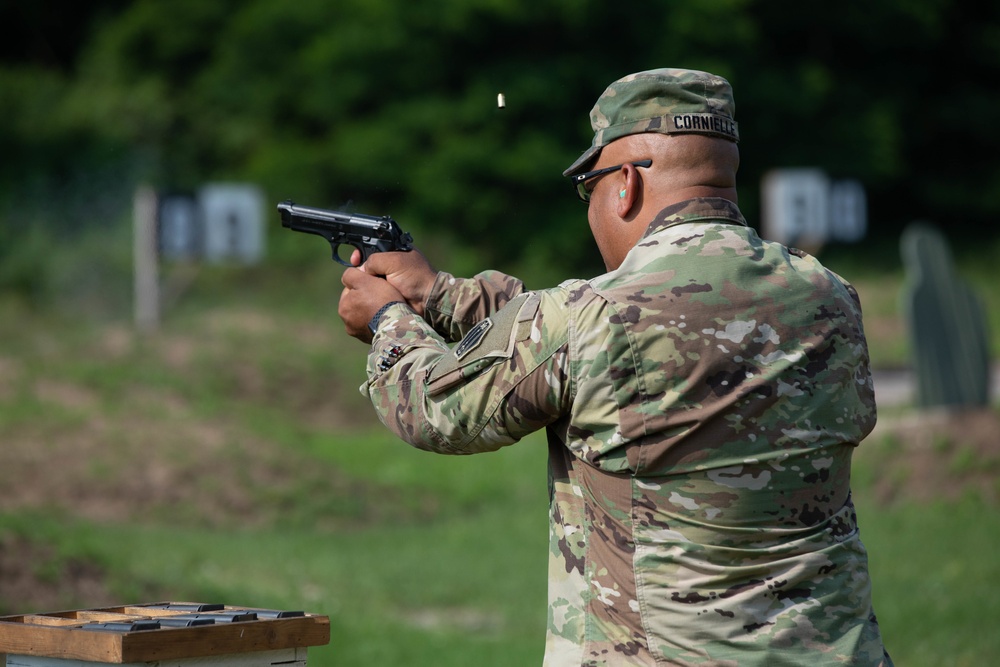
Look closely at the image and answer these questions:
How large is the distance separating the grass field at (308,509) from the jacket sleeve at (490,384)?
15.2 ft

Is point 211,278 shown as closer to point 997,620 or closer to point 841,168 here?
point 841,168

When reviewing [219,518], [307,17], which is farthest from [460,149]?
[219,518]

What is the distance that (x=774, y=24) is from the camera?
117ft

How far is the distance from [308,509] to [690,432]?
941 centimetres

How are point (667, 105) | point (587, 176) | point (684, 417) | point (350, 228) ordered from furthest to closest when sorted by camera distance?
point (350, 228), point (587, 176), point (667, 105), point (684, 417)

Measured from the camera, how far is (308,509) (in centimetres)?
1150

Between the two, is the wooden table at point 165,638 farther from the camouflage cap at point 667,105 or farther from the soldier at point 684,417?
the camouflage cap at point 667,105

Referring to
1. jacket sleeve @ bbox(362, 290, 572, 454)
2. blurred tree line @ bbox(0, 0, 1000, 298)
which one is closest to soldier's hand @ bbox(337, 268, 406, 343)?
jacket sleeve @ bbox(362, 290, 572, 454)

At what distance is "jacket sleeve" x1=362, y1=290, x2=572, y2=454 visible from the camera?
2445mm

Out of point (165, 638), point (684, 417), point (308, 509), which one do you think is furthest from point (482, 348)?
point (308, 509)

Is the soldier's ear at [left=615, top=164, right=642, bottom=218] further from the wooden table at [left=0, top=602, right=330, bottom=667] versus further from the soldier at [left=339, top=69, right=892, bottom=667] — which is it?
the wooden table at [left=0, top=602, right=330, bottom=667]

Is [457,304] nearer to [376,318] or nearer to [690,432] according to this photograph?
[376,318]

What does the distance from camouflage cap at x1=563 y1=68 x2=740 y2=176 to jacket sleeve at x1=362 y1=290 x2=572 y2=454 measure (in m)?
0.41

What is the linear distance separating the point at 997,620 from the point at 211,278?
20213 mm
